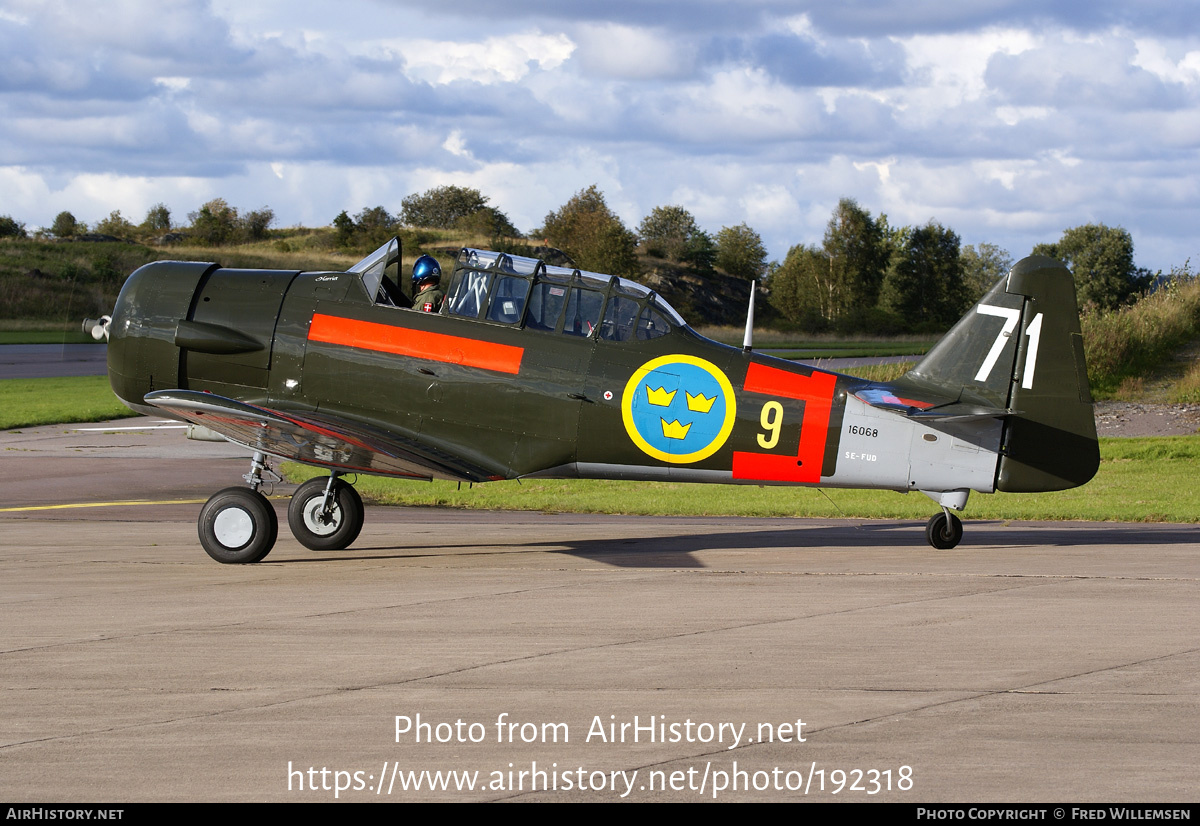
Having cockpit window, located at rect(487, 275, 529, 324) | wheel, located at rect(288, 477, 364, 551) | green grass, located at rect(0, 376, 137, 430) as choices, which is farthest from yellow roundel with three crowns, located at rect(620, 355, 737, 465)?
green grass, located at rect(0, 376, 137, 430)

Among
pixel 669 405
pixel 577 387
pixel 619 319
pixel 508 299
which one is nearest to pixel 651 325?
pixel 619 319

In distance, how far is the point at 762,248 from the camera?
305 feet

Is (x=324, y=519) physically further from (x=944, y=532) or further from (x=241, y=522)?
(x=944, y=532)

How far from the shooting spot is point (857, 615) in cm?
755

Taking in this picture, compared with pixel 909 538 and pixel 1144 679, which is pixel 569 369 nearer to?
pixel 909 538

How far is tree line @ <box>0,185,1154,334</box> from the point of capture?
2953 inches

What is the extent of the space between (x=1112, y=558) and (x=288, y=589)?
7.68 meters

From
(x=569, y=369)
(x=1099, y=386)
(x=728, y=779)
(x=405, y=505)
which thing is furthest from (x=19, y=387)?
(x=728, y=779)

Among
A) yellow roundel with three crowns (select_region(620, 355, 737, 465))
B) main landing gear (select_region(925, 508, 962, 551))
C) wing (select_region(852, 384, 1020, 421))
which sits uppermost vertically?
wing (select_region(852, 384, 1020, 421))

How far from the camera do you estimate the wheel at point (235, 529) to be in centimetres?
966

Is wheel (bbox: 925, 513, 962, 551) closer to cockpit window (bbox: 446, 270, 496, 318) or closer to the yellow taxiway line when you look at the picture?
cockpit window (bbox: 446, 270, 496, 318)

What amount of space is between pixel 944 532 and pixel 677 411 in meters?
3.10

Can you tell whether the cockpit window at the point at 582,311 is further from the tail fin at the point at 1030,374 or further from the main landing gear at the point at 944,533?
the main landing gear at the point at 944,533

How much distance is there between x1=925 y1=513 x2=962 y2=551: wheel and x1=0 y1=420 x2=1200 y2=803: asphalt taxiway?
0.15 meters
